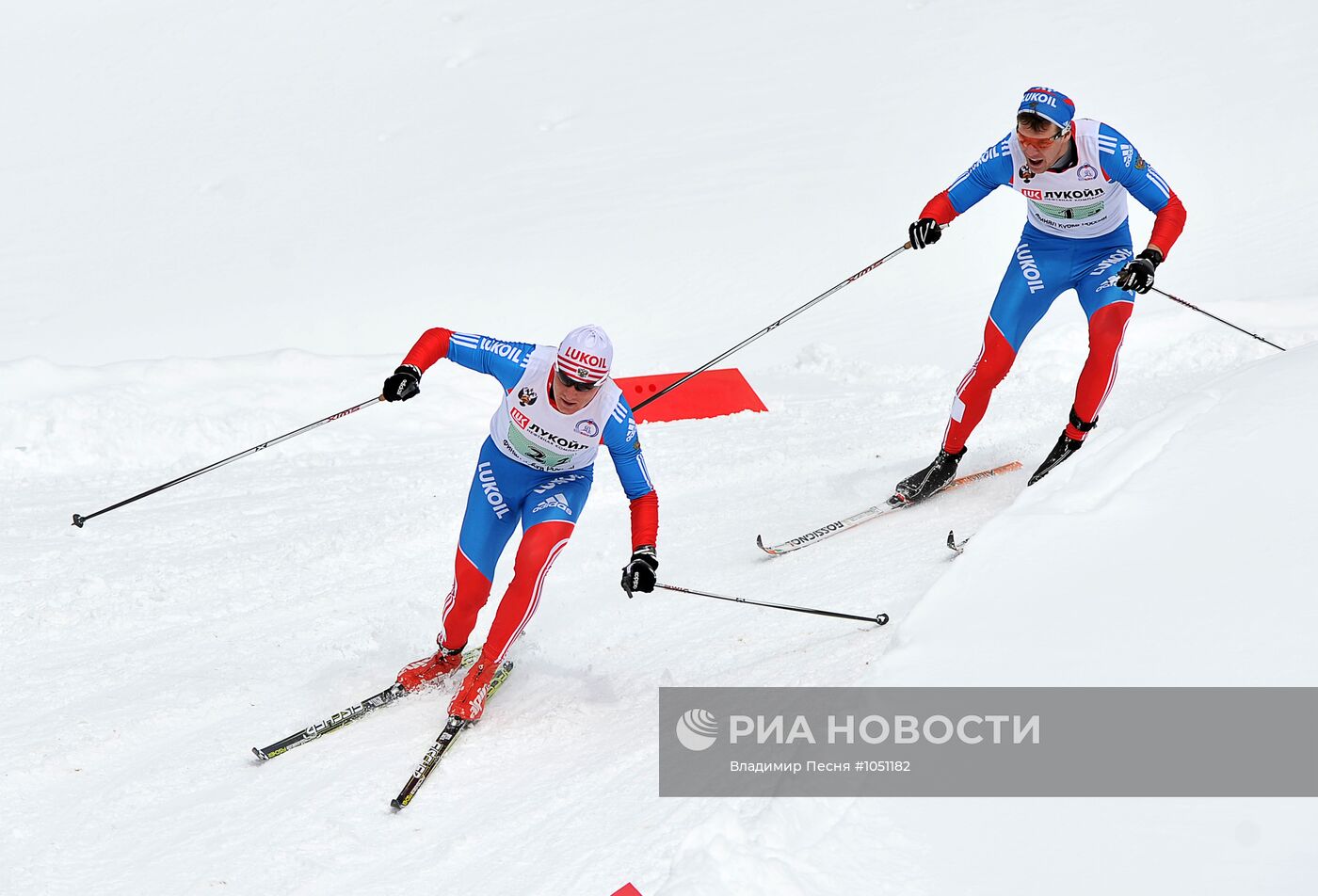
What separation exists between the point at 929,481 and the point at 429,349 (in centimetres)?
303

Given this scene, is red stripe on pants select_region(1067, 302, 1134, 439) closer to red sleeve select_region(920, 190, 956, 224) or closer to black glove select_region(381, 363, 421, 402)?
red sleeve select_region(920, 190, 956, 224)

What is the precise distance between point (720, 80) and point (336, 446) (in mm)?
9779

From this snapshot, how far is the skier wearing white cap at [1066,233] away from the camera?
5812mm

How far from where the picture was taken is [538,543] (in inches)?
191

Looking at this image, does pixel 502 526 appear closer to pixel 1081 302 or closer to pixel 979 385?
pixel 979 385

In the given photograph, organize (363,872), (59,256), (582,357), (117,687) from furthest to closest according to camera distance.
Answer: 1. (59,256)
2. (117,687)
3. (582,357)
4. (363,872)

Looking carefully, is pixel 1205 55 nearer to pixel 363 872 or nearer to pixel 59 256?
pixel 59 256

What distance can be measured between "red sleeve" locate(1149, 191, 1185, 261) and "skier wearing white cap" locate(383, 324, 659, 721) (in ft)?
9.18

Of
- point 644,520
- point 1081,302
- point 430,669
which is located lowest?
point 430,669

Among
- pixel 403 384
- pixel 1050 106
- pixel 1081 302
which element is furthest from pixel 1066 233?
pixel 403 384

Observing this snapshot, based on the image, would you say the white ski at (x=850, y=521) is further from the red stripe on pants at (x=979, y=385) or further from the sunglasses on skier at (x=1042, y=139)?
the sunglasses on skier at (x=1042, y=139)

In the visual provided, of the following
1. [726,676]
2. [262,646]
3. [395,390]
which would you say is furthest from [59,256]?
[726,676]

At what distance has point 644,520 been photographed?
4750mm

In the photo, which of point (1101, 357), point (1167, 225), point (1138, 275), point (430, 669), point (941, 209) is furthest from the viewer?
point (941, 209)
